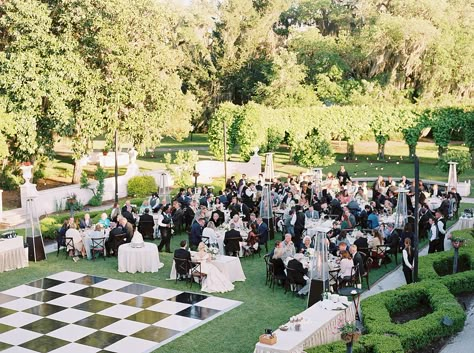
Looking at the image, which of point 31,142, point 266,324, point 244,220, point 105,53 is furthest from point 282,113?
point 266,324

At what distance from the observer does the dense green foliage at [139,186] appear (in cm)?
3002

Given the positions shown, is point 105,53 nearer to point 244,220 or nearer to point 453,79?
point 244,220

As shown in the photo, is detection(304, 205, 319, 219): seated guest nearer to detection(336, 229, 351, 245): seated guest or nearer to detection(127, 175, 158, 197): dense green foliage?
detection(336, 229, 351, 245): seated guest

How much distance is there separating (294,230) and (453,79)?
30.4m

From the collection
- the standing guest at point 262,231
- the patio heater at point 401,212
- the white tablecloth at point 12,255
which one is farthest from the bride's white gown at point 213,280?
the patio heater at point 401,212

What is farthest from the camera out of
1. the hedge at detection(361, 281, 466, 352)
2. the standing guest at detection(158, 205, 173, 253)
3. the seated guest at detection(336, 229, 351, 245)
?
the standing guest at detection(158, 205, 173, 253)

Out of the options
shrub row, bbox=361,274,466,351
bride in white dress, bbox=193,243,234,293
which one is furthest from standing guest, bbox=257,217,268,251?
shrub row, bbox=361,274,466,351

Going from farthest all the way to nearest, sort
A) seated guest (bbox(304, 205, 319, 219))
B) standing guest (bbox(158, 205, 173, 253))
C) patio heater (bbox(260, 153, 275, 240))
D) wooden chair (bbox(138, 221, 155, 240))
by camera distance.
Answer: wooden chair (bbox(138, 221, 155, 240)), patio heater (bbox(260, 153, 275, 240)), seated guest (bbox(304, 205, 319, 219)), standing guest (bbox(158, 205, 173, 253))

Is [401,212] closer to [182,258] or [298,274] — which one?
[298,274]

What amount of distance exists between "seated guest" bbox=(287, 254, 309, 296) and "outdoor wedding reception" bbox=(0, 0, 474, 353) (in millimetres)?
37

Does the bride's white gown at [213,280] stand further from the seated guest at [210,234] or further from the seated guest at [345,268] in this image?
the seated guest at [345,268]

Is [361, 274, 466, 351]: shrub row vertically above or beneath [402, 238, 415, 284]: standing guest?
beneath

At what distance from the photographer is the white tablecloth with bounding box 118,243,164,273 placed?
1681cm

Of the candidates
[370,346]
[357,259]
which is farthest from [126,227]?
[370,346]
